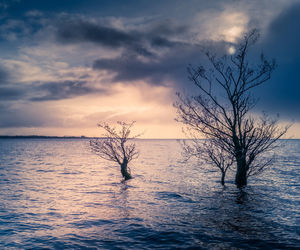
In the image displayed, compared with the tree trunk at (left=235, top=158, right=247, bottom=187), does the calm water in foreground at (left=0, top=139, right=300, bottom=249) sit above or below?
below

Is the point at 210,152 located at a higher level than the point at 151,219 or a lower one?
higher

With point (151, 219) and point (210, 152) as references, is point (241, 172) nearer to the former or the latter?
point (210, 152)

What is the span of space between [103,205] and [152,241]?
8.05 metres

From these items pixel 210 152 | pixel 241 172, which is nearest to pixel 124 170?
pixel 210 152

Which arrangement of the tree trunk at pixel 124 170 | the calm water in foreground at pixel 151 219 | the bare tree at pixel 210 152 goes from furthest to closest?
the tree trunk at pixel 124 170, the bare tree at pixel 210 152, the calm water in foreground at pixel 151 219

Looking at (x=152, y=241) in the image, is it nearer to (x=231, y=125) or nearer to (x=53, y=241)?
(x=53, y=241)

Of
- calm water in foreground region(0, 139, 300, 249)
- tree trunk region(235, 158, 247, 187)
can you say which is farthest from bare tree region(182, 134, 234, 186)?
calm water in foreground region(0, 139, 300, 249)

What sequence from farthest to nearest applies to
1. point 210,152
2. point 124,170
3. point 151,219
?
point 124,170
point 210,152
point 151,219

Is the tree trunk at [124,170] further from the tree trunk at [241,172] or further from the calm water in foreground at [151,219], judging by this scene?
the tree trunk at [241,172]

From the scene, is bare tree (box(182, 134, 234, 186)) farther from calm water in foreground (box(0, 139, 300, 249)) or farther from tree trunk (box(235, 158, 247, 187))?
calm water in foreground (box(0, 139, 300, 249))

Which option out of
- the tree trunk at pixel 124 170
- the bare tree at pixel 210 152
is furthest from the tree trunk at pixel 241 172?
the tree trunk at pixel 124 170

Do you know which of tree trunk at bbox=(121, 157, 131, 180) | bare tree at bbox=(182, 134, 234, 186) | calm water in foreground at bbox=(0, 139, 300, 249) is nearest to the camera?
calm water in foreground at bbox=(0, 139, 300, 249)

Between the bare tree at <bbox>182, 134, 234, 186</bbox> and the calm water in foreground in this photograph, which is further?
the bare tree at <bbox>182, 134, 234, 186</bbox>

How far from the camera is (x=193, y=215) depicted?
48.4 ft
